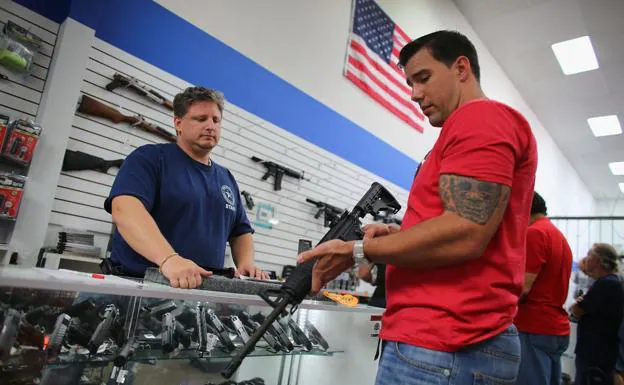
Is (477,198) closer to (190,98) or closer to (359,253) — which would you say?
(359,253)

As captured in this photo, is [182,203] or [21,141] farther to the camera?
[21,141]

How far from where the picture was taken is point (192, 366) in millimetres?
1343

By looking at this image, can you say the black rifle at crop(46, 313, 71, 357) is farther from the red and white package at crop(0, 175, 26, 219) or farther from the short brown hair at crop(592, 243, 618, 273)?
the short brown hair at crop(592, 243, 618, 273)

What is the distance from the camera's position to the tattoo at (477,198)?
976 millimetres

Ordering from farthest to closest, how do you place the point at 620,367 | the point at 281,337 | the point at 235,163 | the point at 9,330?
the point at 620,367 → the point at 235,163 → the point at 281,337 → the point at 9,330

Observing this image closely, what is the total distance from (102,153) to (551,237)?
3.09 metres

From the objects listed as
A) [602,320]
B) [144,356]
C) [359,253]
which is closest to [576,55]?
[602,320]

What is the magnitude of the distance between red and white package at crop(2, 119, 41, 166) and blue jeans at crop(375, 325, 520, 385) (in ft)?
7.94

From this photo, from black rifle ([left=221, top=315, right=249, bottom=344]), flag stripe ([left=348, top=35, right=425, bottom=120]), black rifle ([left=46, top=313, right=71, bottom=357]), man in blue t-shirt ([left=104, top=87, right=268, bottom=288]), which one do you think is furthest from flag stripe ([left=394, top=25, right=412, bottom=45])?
black rifle ([left=46, top=313, right=71, bottom=357])

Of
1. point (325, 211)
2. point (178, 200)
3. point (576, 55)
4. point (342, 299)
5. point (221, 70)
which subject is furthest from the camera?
point (576, 55)

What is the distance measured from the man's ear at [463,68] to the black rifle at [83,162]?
250cm

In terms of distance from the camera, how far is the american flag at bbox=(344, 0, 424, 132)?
5.22 meters

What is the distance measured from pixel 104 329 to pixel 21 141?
1.88 m

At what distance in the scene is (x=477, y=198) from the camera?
38.5 inches
